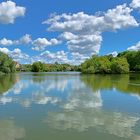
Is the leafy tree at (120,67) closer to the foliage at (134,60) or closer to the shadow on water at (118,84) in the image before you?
the foliage at (134,60)

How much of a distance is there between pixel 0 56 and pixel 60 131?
3126 inches

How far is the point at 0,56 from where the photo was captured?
86.9 m

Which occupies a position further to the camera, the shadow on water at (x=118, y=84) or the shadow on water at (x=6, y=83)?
the shadow on water at (x=118, y=84)

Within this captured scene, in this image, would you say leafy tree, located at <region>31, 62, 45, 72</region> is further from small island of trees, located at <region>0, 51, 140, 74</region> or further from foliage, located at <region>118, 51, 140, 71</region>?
foliage, located at <region>118, 51, 140, 71</region>

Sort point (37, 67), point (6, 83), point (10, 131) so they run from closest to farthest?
point (10, 131), point (6, 83), point (37, 67)

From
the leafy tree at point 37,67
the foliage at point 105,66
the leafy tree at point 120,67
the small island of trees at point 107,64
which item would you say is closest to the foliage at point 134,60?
the small island of trees at point 107,64

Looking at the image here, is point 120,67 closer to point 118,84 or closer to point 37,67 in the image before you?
point 118,84

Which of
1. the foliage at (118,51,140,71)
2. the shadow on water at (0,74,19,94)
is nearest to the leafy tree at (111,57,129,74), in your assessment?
the foliage at (118,51,140,71)

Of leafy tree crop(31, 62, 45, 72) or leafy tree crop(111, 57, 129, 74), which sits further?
leafy tree crop(31, 62, 45, 72)

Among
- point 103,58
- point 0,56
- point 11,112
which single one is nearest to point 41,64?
point 103,58

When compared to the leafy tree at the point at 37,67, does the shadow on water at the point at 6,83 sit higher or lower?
lower

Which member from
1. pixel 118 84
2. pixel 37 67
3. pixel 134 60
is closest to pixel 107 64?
pixel 134 60

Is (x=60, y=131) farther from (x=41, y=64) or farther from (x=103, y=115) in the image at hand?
(x=41, y=64)

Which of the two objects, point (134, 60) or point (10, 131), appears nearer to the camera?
point (10, 131)
